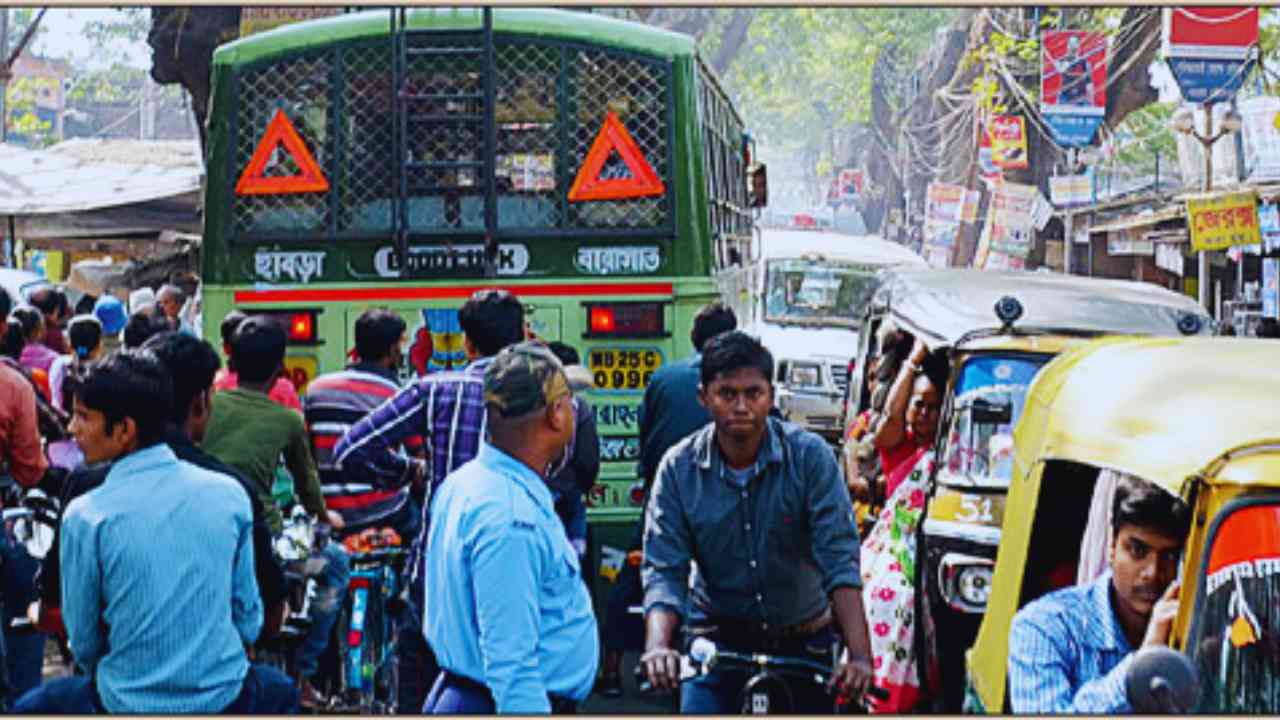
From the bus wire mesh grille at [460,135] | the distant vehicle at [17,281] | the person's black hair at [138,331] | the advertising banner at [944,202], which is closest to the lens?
the person's black hair at [138,331]

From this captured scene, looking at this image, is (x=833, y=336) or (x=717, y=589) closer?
(x=717, y=589)

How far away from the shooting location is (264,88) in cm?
1002

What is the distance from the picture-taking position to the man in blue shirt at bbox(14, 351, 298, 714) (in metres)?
4.38

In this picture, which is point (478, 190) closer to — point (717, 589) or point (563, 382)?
point (717, 589)

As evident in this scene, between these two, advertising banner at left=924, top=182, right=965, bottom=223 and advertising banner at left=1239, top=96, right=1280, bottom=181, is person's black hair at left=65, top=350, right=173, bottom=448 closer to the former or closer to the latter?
advertising banner at left=1239, top=96, right=1280, bottom=181

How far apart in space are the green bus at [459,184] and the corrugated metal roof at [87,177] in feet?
27.6

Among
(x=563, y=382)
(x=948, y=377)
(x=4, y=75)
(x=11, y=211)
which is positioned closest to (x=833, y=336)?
(x=11, y=211)

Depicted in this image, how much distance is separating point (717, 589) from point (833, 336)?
48.3 feet

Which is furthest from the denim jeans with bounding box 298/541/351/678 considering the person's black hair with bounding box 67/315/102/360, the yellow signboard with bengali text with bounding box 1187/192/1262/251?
the yellow signboard with bengali text with bounding box 1187/192/1262/251

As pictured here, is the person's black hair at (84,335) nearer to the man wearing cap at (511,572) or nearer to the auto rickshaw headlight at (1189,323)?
the auto rickshaw headlight at (1189,323)

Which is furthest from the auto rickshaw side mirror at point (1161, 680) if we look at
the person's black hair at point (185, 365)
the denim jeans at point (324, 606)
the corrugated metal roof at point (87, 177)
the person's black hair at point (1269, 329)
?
the corrugated metal roof at point (87, 177)

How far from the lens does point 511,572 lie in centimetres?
399

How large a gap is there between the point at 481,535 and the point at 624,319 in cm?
570

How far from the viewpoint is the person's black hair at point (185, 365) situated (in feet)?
18.1
